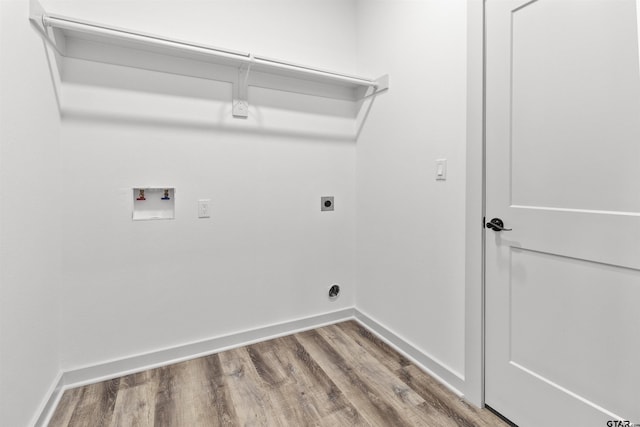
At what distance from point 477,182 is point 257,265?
1.47m

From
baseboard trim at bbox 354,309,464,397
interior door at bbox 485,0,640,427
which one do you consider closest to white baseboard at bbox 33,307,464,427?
baseboard trim at bbox 354,309,464,397

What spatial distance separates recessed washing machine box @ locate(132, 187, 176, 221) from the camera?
1.82 m

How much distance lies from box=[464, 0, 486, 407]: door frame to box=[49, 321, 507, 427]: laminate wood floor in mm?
209

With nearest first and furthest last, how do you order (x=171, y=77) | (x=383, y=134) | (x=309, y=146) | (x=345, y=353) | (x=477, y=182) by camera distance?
1. (x=477, y=182)
2. (x=171, y=77)
3. (x=345, y=353)
4. (x=383, y=134)
5. (x=309, y=146)

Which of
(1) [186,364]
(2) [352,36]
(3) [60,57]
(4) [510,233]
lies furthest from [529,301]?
(3) [60,57]

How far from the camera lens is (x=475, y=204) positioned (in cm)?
151

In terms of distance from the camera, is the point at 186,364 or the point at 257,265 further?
the point at 257,265

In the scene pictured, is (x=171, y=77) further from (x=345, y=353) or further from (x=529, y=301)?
(x=529, y=301)

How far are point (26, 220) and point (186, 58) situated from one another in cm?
121

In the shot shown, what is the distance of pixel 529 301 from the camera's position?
1328 millimetres

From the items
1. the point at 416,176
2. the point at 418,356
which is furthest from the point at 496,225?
the point at 418,356

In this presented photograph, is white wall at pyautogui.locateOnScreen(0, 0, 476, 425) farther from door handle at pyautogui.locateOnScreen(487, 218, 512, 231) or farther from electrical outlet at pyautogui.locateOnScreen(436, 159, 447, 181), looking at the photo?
door handle at pyautogui.locateOnScreen(487, 218, 512, 231)

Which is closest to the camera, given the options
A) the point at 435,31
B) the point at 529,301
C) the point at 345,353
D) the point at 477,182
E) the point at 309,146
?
the point at 529,301

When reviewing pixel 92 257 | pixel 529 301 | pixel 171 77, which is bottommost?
pixel 529 301
